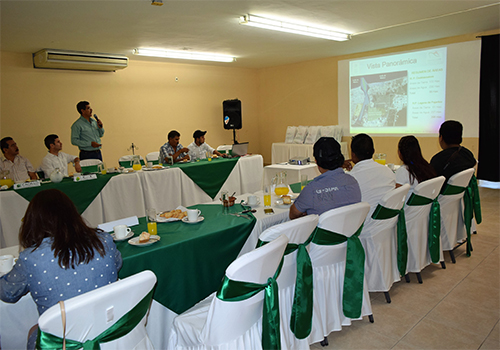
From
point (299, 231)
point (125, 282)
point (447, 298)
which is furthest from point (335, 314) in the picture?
point (125, 282)

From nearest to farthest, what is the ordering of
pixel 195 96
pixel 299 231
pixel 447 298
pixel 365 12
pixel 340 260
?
pixel 299 231 < pixel 340 260 < pixel 447 298 < pixel 365 12 < pixel 195 96

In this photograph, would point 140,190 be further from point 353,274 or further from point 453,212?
point 453,212

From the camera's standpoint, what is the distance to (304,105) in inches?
408

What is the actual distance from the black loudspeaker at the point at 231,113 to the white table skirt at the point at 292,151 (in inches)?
52.2

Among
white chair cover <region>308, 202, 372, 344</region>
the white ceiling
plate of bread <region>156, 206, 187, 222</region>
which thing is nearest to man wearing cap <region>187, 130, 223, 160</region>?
the white ceiling

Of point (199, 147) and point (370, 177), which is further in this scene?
point (199, 147)

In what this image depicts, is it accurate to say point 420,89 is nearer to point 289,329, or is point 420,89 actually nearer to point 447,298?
point 447,298

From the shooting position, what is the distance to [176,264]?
7.09 feet

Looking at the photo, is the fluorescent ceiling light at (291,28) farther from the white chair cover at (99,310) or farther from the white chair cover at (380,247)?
the white chair cover at (99,310)

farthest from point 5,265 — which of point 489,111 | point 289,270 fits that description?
point 489,111

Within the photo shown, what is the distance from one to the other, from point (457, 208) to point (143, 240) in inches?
121

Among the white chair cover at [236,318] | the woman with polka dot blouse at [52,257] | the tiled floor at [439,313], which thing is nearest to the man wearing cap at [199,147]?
the tiled floor at [439,313]

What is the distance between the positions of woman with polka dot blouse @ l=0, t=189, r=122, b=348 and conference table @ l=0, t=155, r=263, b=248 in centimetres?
204

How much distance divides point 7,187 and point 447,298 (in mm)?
4386
